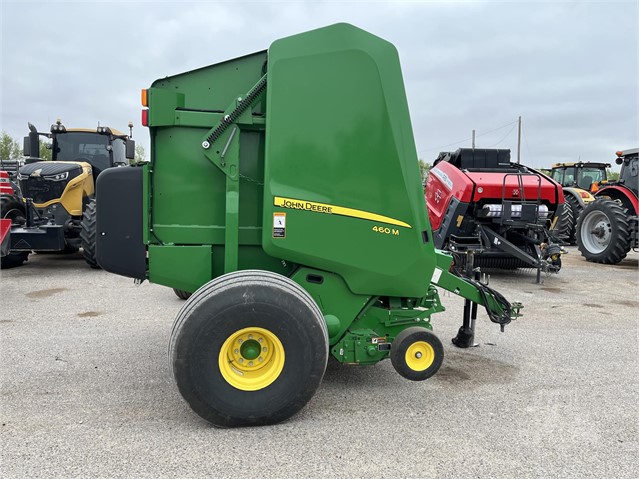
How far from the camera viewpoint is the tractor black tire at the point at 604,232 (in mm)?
9523

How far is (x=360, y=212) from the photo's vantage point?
2.94 meters

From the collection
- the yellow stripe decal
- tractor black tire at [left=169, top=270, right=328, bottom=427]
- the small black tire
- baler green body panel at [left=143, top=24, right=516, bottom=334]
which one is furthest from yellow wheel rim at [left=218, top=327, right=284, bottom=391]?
the small black tire

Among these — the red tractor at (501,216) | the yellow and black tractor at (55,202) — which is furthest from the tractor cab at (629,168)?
the yellow and black tractor at (55,202)

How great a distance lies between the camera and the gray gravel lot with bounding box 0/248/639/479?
2.40m

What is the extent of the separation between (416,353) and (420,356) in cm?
3

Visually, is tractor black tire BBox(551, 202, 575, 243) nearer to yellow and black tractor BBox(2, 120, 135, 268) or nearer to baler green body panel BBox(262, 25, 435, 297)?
baler green body panel BBox(262, 25, 435, 297)

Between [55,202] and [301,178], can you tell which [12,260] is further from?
[301,178]

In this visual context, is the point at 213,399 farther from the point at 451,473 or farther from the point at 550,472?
the point at 550,472

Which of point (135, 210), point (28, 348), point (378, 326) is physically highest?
point (135, 210)

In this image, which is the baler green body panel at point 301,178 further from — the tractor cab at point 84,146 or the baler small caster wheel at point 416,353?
the tractor cab at point 84,146

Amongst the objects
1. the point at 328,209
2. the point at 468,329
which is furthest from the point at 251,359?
the point at 468,329

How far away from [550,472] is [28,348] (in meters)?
4.00

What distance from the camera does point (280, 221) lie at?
290cm

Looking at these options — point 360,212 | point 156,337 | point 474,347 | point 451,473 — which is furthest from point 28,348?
point 474,347
